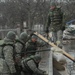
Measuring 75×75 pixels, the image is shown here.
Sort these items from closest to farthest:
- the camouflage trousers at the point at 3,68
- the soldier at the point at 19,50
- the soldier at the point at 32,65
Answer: the camouflage trousers at the point at 3,68 → the soldier at the point at 32,65 → the soldier at the point at 19,50

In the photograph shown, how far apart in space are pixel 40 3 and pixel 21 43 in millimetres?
22788

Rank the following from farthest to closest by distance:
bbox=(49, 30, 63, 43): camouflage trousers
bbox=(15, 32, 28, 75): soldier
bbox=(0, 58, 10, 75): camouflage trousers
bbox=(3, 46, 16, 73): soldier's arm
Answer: bbox=(49, 30, 63, 43): camouflage trousers
bbox=(15, 32, 28, 75): soldier
bbox=(0, 58, 10, 75): camouflage trousers
bbox=(3, 46, 16, 73): soldier's arm

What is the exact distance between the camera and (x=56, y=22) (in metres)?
13.9

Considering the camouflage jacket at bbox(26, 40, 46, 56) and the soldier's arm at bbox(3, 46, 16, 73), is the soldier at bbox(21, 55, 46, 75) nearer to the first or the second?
the soldier's arm at bbox(3, 46, 16, 73)

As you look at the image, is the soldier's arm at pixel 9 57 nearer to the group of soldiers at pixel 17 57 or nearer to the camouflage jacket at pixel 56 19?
the group of soldiers at pixel 17 57

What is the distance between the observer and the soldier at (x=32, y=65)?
9.42 metres

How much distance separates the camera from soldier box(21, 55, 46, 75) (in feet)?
30.9

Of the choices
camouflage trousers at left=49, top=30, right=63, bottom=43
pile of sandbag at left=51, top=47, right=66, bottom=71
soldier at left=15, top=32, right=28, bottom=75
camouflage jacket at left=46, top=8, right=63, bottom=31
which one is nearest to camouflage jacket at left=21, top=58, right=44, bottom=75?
soldier at left=15, top=32, right=28, bottom=75

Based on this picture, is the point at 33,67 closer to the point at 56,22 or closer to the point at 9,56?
the point at 9,56

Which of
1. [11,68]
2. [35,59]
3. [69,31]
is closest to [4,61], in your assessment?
[11,68]

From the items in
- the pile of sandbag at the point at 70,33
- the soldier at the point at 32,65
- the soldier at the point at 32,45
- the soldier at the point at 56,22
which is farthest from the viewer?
the pile of sandbag at the point at 70,33

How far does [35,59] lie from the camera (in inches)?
371

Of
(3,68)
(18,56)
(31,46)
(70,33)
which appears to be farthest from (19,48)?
(70,33)

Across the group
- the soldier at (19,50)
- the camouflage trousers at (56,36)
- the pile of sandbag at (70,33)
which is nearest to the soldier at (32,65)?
the soldier at (19,50)
